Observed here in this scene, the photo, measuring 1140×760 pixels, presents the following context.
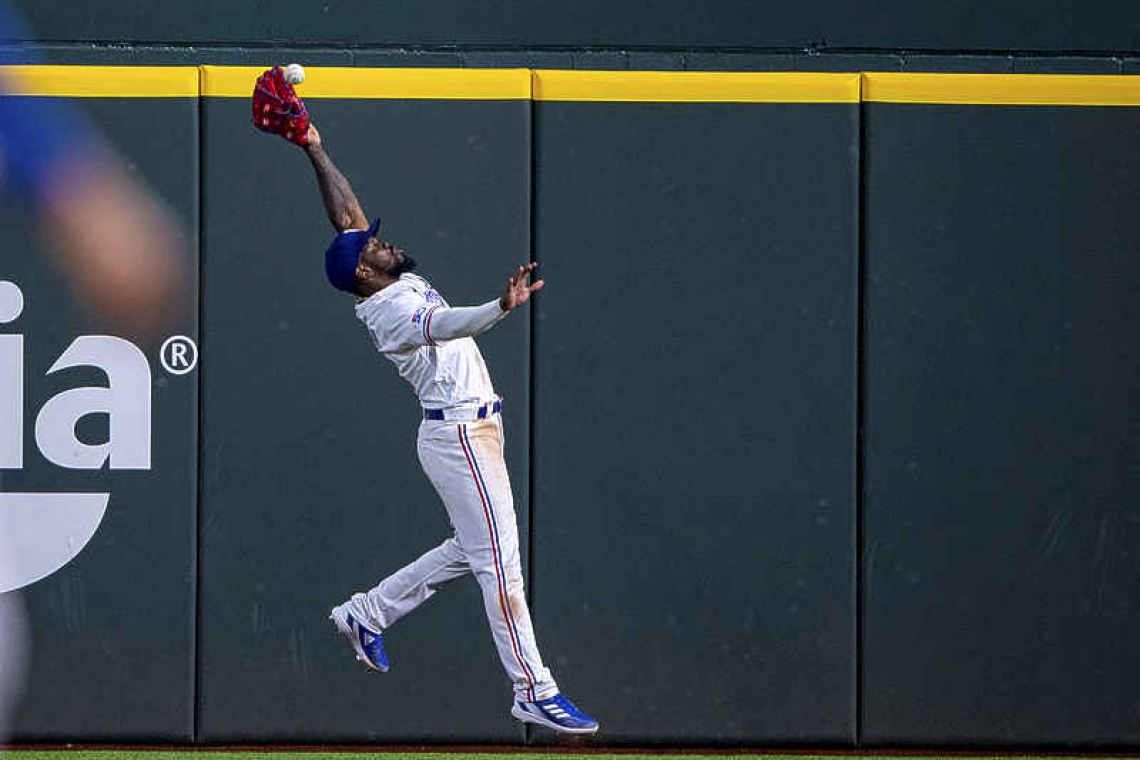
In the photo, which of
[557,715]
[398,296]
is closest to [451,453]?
[398,296]

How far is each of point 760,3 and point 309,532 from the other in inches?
103

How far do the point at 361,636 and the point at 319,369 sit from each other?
0.99 metres

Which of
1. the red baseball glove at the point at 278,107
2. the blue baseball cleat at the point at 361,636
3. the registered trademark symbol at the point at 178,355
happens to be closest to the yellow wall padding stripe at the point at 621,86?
the red baseball glove at the point at 278,107

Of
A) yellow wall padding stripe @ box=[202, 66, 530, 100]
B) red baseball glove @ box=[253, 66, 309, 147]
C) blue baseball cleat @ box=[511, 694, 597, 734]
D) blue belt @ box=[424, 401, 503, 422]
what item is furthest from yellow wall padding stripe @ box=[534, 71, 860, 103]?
blue baseball cleat @ box=[511, 694, 597, 734]

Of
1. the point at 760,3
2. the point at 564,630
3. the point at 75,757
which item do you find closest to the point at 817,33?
the point at 760,3

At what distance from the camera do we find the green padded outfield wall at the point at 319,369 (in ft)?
21.6

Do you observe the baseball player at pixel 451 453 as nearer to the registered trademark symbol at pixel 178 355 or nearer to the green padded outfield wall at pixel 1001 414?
the registered trademark symbol at pixel 178 355

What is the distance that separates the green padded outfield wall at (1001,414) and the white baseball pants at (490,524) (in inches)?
52.1

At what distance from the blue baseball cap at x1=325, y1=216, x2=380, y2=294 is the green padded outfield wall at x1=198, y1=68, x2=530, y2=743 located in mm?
205

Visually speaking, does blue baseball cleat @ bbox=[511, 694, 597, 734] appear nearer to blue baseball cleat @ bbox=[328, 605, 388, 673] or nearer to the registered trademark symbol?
blue baseball cleat @ bbox=[328, 605, 388, 673]

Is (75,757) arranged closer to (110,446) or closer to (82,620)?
(82,620)

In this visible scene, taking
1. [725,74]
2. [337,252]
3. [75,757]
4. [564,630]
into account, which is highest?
[725,74]

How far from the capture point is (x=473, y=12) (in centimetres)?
676

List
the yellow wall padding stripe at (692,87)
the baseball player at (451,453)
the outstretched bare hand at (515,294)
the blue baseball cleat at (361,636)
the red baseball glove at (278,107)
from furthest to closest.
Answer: the yellow wall padding stripe at (692,87) → the blue baseball cleat at (361,636) → the red baseball glove at (278,107) → the baseball player at (451,453) → the outstretched bare hand at (515,294)
